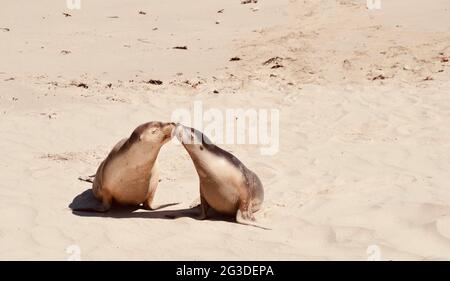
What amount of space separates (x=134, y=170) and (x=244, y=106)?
383 centimetres

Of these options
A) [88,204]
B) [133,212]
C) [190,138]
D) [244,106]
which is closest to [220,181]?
[190,138]

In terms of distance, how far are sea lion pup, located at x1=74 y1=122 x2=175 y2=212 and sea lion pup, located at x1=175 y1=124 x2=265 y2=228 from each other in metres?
0.21

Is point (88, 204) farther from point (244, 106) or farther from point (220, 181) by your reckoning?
point (244, 106)

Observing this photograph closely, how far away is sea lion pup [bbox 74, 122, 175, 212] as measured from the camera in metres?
4.43

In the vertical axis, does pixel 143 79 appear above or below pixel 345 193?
above

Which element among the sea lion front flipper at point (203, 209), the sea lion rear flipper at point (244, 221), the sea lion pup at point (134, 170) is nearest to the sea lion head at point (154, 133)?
the sea lion pup at point (134, 170)

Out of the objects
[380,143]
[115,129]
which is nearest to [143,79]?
[115,129]

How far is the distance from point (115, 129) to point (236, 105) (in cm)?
168

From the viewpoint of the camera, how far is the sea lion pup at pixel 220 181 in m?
4.49

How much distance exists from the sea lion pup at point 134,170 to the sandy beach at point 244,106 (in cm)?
12

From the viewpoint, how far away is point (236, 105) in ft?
27.3

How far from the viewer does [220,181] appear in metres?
4.58

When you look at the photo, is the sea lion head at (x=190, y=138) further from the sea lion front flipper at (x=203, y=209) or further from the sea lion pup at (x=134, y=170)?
the sea lion front flipper at (x=203, y=209)

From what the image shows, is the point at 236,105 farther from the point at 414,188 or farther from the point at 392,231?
the point at 392,231
